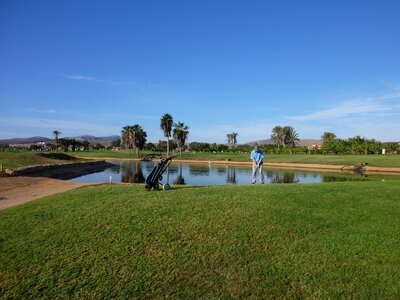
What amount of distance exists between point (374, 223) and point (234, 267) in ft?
12.4

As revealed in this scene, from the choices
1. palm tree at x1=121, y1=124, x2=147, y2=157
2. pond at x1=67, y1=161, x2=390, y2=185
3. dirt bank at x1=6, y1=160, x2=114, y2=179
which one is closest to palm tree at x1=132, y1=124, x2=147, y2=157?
palm tree at x1=121, y1=124, x2=147, y2=157

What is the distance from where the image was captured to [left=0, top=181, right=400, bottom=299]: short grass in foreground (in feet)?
17.3

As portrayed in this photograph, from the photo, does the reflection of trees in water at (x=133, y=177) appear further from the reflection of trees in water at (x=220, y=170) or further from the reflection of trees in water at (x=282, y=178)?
the reflection of trees in water at (x=282, y=178)

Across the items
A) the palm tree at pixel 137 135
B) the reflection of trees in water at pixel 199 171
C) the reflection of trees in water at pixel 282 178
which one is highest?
the palm tree at pixel 137 135

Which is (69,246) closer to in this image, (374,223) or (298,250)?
(298,250)

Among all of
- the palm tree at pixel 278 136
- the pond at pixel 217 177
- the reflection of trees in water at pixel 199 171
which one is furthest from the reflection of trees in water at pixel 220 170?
the palm tree at pixel 278 136

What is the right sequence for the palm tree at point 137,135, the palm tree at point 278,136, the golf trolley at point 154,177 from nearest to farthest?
1. the golf trolley at point 154,177
2. the palm tree at point 137,135
3. the palm tree at point 278,136

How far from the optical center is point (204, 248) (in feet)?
21.0

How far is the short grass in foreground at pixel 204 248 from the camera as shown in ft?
17.3

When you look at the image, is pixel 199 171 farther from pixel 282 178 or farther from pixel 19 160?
pixel 19 160

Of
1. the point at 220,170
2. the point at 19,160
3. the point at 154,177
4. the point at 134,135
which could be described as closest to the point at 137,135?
the point at 134,135

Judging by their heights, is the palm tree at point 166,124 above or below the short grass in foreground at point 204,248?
above

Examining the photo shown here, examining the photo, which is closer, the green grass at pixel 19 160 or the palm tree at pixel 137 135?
the green grass at pixel 19 160

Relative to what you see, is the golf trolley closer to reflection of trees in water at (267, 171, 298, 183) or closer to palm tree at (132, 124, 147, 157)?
reflection of trees in water at (267, 171, 298, 183)
